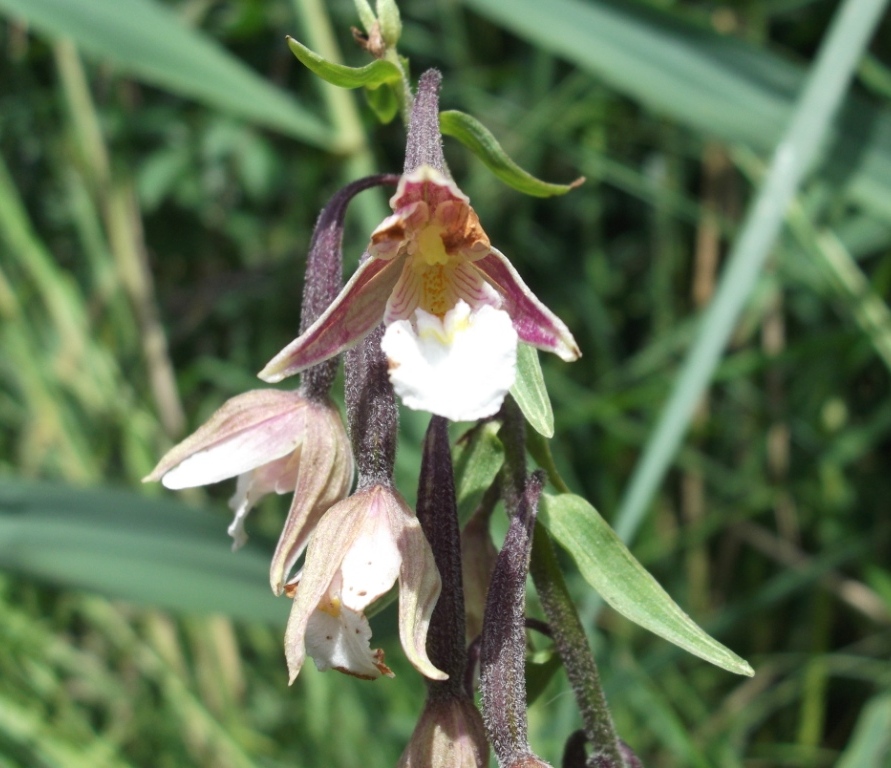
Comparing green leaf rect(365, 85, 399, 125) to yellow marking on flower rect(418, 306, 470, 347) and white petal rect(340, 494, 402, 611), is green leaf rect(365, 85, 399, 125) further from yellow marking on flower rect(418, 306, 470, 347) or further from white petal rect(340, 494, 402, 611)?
white petal rect(340, 494, 402, 611)

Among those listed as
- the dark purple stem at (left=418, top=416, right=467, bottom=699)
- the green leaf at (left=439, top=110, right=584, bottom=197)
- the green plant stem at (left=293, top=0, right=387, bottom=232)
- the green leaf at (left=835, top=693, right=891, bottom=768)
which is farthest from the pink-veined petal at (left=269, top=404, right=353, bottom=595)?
the green plant stem at (left=293, top=0, right=387, bottom=232)

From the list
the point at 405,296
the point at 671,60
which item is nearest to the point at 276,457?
the point at 405,296

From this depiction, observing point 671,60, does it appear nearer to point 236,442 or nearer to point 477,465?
point 477,465

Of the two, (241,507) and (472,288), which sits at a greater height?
(472,288)

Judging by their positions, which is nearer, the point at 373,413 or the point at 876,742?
the point at 373,413

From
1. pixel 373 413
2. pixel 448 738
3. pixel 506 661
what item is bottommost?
pixel 448 738

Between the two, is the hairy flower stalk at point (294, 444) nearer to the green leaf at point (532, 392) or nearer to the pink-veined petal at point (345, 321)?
the pink-veined petal at point (345, 321)

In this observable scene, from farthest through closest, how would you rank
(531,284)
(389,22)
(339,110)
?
(531,284) → (339,110) → (389,22)

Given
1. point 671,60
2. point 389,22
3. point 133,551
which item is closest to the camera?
point 389,22

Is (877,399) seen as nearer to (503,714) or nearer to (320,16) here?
(320,16)
